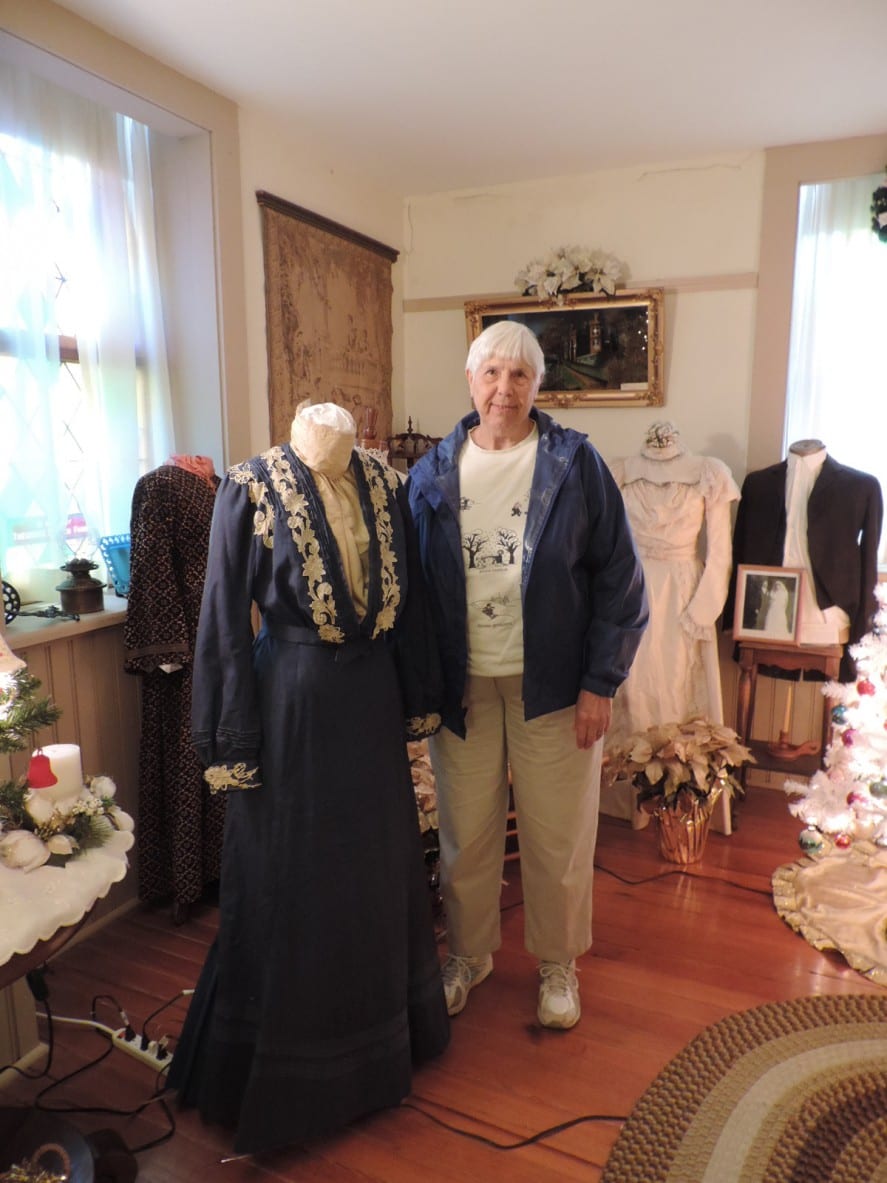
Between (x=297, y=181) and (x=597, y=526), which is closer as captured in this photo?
(x=597, y=526)

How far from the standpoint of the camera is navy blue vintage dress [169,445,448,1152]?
1533 millimetres

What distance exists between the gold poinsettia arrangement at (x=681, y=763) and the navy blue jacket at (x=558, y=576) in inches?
40.1

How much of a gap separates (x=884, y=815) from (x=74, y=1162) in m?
2.21

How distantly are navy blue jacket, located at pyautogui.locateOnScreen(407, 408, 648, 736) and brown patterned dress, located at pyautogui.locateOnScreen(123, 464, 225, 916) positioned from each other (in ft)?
2.70

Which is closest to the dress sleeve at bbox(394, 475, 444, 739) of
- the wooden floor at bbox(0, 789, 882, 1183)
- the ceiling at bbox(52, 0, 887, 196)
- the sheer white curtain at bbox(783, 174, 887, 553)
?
the wooden floor at bbox(0, 789, 882, 1183)

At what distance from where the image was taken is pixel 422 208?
3.75m

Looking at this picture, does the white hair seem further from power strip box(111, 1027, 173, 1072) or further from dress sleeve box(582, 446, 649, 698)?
power strip box(111, 1027, 173, 1072)

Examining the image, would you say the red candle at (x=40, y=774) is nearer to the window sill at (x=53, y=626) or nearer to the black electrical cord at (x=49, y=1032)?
the black electrical cord at (x=49, y=1032)

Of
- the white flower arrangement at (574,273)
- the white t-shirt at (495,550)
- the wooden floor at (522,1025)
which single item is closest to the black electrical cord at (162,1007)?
the wooden floor at (522,1025)

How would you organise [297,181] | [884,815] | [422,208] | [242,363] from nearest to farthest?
[884,815] → [242,363] → [297,181] → [422,208]

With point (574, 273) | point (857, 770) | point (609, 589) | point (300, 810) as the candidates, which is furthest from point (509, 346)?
point (574, 273)

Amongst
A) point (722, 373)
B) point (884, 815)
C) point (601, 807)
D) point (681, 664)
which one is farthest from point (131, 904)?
point (722, 373)

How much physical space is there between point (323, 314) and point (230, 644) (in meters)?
2.05

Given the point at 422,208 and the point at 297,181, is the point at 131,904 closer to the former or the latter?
the point at 297,181
